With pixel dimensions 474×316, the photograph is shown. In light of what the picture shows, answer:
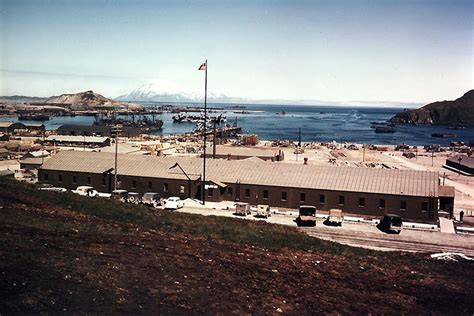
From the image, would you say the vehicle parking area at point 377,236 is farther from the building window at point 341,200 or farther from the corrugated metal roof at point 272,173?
the corrugated metal roof at point 272,173

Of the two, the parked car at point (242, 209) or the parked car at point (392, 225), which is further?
the parked car at point (242, 209)

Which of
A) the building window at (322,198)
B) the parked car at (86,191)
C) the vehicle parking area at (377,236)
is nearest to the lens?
the vehicle parking area at (377,236)

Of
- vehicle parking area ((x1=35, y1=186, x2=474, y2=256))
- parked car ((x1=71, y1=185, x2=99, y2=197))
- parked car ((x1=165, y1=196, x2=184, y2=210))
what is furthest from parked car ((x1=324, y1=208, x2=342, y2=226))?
parked car ((x1=71, y1=185, x2=99, y2=197))

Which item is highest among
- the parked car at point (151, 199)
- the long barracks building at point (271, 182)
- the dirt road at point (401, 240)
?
the long barracks building at point (271, 182)

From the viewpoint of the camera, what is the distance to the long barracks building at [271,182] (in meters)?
41.6

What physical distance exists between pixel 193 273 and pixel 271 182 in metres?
28.2

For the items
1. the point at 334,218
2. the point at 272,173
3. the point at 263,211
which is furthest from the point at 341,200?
the point at 263,211

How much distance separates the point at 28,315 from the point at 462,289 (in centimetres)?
1592

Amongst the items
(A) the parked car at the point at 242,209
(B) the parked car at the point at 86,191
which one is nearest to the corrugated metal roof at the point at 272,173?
(B) the parked car at the point at 86,191

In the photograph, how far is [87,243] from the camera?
758 inches

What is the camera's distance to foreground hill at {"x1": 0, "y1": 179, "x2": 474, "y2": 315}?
13.6 m

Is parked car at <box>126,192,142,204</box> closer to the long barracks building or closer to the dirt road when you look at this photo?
the long barracks building

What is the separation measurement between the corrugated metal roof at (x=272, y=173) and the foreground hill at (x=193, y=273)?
15834mm

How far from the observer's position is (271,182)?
4475cm
